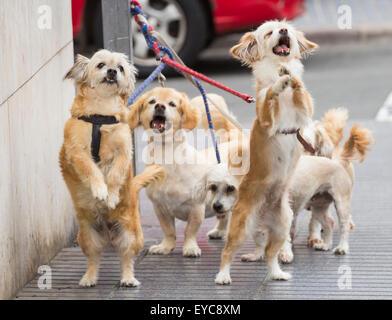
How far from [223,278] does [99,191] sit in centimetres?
107

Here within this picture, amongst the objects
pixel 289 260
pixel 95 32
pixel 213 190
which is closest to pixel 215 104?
pixel 213 190

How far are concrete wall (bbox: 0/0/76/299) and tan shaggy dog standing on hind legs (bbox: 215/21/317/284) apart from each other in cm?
130

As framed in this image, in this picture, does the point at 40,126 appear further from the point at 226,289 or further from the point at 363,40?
the point at 363,40

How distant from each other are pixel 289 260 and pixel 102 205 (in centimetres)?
147

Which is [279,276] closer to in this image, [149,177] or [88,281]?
[149,177]

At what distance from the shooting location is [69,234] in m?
6.61

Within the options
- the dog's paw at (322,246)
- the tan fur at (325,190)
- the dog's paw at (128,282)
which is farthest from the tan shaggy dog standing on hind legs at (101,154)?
the dog's paw at (322,246)

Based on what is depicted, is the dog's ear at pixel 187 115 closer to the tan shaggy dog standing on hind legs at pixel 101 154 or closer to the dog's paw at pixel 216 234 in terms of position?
the tan shaggy dog standing on hind legs at pixel 101 154

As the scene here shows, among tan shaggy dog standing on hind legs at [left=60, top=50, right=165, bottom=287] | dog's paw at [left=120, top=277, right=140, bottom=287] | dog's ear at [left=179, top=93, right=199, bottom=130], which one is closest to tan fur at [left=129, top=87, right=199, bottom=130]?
dog's ear at [left=179, top=93, right=199, bottom=130]

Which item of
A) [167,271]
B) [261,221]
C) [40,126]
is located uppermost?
[40,126]

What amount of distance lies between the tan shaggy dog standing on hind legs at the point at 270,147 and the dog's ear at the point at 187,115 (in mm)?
626

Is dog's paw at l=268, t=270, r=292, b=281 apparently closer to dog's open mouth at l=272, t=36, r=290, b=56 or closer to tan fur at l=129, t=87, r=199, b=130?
tan fur at l=129, t=87, r=199, b=130

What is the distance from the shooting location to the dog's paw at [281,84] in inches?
204

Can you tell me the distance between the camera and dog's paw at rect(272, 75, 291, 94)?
5.18m
